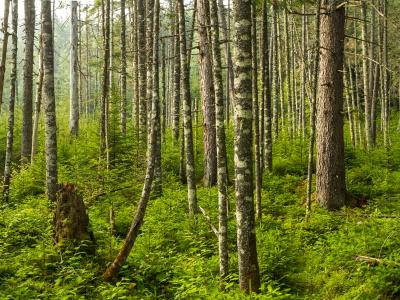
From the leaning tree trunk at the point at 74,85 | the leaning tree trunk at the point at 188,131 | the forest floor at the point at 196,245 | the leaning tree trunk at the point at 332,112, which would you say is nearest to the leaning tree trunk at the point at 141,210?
the forest floor at the point at 196,245

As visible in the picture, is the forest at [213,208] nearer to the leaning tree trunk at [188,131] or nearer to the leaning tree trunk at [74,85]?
the leaning tree trunk at [188,131]

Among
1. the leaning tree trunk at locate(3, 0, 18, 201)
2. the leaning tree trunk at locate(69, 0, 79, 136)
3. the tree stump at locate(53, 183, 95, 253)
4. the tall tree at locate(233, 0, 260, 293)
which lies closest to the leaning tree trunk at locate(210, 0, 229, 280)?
the tall tree at locate(233, 0, 260, 293)

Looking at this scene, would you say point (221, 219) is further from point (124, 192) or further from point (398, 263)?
point (124, 192)

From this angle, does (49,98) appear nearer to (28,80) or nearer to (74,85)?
(28,80)

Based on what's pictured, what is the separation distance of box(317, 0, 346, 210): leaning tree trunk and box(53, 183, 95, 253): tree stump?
18.5 feet

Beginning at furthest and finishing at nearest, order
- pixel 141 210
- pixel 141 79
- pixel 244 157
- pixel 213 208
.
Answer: pixel 141 79 < pixel 213 208 < pixel 141 210 < pixel 244 157

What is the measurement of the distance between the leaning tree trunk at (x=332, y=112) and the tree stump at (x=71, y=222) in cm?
564

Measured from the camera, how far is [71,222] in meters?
7.29

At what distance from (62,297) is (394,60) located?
3131 centimetres

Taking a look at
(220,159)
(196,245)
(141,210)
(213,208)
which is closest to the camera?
(220,159)

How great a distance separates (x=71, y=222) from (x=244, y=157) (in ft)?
11.4

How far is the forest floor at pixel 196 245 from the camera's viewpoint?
5.96 m

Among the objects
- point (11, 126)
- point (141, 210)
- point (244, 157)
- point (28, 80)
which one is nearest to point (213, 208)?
point (141, 210)

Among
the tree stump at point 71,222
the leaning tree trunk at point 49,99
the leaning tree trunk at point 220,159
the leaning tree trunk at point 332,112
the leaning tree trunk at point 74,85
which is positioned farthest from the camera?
the leaning tree trunk at point 74,85
